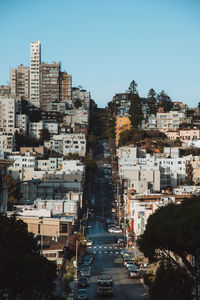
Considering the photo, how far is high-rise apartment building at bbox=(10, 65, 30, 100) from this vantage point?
549 ft

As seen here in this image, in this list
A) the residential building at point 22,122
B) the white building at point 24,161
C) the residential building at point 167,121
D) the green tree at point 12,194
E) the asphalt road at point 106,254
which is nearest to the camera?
the asphalt road at point 106,254

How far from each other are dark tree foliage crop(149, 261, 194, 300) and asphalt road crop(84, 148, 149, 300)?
6182 millimetres

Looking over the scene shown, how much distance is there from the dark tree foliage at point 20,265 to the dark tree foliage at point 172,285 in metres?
6.73

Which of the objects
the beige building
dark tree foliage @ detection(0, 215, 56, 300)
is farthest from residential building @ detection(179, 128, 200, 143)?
dark tree foliage @ detection(0, 215, 56, 300)

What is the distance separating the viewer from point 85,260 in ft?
196

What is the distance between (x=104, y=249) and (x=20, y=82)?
10491 cm

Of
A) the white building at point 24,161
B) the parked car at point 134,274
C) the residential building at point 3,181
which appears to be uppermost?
the white building at point 24,161

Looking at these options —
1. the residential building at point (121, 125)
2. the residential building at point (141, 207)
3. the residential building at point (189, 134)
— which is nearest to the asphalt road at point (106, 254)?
the residential building at point (141, 207)

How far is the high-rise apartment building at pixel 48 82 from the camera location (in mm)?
165375

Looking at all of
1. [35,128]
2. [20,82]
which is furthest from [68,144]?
[20,82]

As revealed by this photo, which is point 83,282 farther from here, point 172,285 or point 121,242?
point 121,242

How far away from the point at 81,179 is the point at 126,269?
169 feet

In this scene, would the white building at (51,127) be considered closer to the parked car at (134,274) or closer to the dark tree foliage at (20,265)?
the parked car at (134,274)

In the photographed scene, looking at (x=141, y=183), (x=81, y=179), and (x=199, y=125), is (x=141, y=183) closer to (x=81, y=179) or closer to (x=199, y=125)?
(x=81, y=179)
